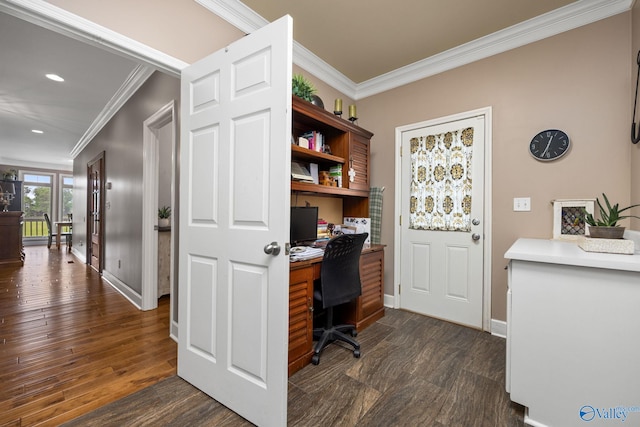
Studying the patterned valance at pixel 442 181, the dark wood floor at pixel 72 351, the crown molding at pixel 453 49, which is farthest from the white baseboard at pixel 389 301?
the crown molding at pixel 453 49

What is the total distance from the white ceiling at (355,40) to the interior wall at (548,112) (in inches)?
5.4

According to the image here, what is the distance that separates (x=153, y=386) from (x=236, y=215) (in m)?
1.25

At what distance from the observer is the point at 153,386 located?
5.51 ft

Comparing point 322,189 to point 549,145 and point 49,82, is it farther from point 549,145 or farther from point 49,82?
point 49,82

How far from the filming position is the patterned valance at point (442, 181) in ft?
8.59

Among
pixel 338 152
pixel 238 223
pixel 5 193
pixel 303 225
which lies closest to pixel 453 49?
pixel 338 152

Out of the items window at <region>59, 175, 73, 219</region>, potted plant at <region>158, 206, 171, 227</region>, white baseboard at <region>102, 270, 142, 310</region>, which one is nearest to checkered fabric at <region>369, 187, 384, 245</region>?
potted plant at <region>158, 206, 171, 227</region>

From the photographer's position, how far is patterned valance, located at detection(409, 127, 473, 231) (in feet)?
8.59

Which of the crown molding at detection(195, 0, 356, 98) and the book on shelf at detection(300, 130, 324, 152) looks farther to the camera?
the book on shelf at detection(300, 130, 324, 152)

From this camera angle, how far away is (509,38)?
93.0 inches

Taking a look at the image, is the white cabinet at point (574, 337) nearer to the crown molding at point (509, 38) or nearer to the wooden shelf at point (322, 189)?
the wooden shelf at point (322, 189)

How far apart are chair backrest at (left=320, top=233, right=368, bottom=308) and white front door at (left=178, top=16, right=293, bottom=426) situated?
0.64 meters

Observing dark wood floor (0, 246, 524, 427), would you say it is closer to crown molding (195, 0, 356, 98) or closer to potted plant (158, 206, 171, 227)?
potted plant (158, 206, 171, 227)

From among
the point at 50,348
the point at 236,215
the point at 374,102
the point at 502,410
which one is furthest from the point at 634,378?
the point at 50,348
